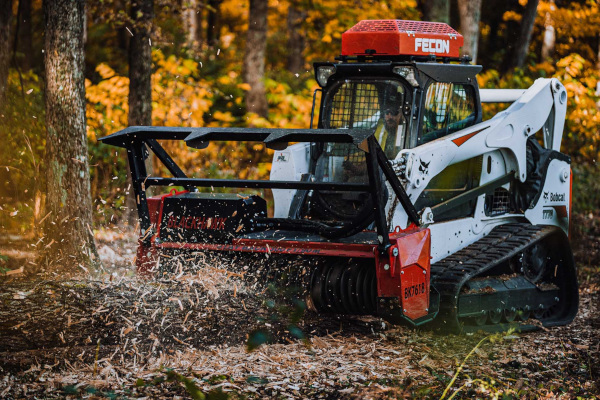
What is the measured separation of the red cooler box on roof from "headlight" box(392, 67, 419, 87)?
0.25 m

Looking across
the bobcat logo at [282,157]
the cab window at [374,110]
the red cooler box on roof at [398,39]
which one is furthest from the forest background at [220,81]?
the red cooler box on roof at [398,39]

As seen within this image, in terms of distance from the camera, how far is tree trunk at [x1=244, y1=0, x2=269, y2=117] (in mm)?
15627

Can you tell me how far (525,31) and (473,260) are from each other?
1192 cm

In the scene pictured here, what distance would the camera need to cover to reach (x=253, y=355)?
240 inches

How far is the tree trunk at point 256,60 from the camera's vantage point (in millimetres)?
15627

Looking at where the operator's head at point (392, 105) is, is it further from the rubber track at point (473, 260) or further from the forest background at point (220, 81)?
the forest background at point (220, 81)

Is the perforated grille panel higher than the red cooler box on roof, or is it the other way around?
the perforated grille panel

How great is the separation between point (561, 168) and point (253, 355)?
455 cm

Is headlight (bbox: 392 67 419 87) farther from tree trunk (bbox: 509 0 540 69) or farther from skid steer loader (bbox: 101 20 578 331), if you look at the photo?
tree trunk (bbox: 509 0 540 69)

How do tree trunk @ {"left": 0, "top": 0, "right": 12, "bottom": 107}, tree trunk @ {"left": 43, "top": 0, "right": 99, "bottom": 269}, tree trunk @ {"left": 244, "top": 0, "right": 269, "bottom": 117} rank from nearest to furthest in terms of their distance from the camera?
tree trunk @ {"left": 43, "top": 0, "right": 99, "bottom": 269} < tree trunk @ {"left": 0, "top": 0, "right": 12, "bottom": 107} < tree trunk @ {"left": 244, "top": 0, "right": 269, "bottom": 117}

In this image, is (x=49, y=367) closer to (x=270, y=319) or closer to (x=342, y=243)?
(x=270, y=319)

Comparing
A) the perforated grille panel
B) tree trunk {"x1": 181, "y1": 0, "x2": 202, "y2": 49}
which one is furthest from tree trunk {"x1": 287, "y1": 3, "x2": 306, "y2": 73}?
the perforated grille panel

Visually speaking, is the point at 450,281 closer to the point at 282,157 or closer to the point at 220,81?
the point at 282,157

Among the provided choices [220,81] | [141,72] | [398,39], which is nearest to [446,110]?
[398,39]
